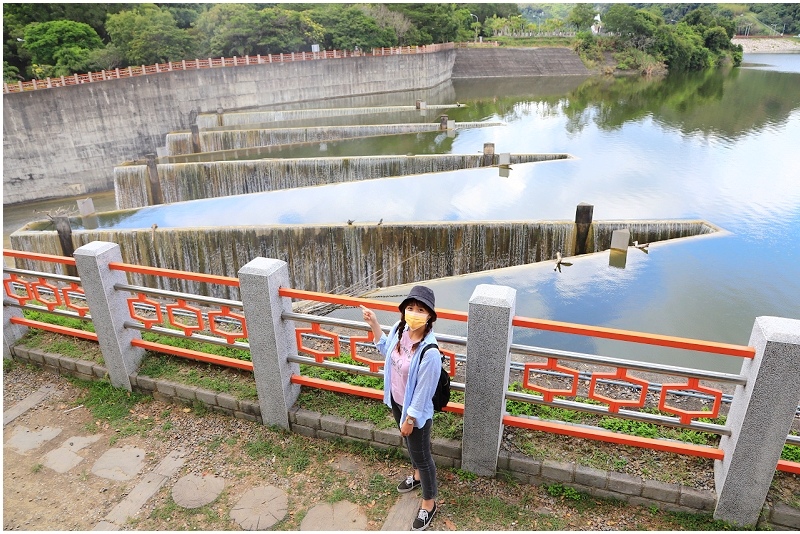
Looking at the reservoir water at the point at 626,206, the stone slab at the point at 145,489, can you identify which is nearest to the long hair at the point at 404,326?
the stone slab at the point at 145,489

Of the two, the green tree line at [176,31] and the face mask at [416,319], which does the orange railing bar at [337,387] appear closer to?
the face mask at [416,319]

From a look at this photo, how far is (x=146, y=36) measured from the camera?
26.8m

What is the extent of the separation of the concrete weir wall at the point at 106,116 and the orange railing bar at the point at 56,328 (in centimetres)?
2003

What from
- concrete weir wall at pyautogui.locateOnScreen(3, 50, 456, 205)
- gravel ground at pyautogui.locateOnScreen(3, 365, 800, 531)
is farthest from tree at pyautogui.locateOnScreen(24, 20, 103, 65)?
gravel ground at pyautogui.locateOnScreen(3, 365, 800, 531)

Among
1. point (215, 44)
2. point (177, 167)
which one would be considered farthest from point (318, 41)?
point (177, 167)

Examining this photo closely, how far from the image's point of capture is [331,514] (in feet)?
10.5

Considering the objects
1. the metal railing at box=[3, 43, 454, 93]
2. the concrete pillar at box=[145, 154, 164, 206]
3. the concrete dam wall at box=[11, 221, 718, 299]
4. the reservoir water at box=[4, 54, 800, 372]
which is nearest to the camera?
the reservoir water at box=[4, 54, 800, 372]

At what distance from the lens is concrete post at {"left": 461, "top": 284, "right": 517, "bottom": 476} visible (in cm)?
295

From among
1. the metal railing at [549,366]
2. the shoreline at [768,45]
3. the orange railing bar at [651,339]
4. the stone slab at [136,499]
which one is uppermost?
the shoreline at [768,45]

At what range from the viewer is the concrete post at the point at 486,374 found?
9.66 feet

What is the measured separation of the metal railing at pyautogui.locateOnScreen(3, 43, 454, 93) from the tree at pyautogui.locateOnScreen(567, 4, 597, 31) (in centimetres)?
2436

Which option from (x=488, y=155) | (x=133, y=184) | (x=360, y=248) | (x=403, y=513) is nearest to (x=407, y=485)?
(x=403, y=513)

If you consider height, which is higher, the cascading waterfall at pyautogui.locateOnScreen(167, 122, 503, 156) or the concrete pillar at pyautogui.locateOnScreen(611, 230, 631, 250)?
the cascading waterfall at pyautogui.locateOnScreen(167, 122, 503, 156)

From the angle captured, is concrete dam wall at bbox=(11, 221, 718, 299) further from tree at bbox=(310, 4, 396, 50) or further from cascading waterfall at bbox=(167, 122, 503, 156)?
tree at bbox=(310, 4, 396, 50)
